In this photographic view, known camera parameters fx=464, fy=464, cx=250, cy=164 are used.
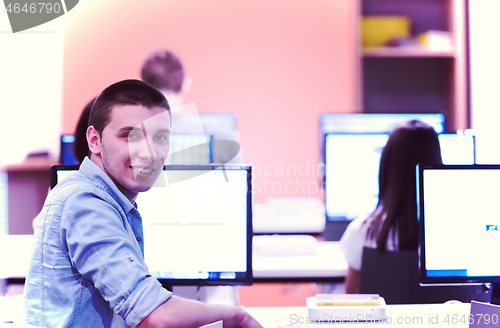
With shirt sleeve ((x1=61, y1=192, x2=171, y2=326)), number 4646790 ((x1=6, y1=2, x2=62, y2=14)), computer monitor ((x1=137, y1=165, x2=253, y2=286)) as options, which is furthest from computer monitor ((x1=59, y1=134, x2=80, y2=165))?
number 4646790 ((x1=6, y1=2, x2=62, y2=14))

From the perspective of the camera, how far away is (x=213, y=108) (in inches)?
148

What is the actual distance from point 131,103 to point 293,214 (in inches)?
70.2

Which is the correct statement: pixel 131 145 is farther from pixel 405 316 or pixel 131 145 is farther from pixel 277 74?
pixel 277 74

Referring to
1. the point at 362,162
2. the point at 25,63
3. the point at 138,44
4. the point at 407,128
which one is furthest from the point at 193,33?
the point at 407,128

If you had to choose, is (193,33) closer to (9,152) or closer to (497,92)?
(9,152)

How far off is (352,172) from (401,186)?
477mm

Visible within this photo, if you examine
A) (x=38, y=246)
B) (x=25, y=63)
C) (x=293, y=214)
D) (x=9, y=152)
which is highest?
(x=25, y=63)

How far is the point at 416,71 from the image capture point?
12.3 feet

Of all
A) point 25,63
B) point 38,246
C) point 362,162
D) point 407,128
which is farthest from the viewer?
point 25,63

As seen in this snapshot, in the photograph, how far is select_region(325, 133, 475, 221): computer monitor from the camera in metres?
2.11

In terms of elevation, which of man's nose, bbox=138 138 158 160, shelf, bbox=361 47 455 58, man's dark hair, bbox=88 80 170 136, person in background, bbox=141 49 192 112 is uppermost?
shelf, bbox=361 47 455 58

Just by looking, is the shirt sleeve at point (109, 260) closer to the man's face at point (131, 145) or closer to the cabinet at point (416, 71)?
the man's face at point (131, 145)

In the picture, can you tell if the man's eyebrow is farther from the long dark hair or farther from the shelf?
the shelf

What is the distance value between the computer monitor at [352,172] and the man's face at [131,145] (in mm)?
1231
